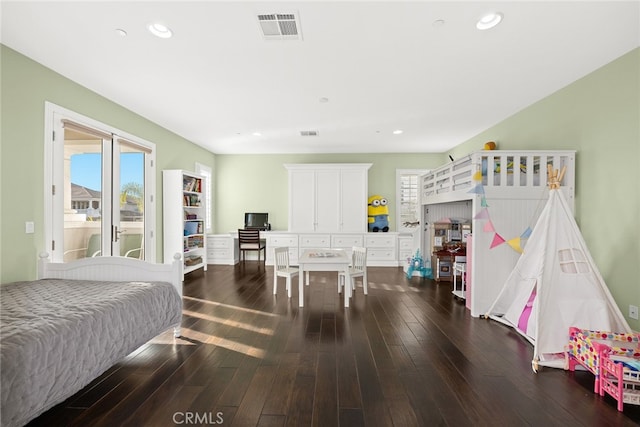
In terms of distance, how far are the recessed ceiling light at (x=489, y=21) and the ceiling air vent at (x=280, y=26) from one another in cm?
145

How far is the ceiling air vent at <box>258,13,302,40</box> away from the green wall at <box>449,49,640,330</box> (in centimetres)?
312

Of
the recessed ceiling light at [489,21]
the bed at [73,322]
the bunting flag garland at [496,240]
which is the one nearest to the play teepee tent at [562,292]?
the bunting flag garland at [496,240]

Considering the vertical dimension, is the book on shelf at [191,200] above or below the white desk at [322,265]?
above

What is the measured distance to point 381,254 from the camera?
6.79m

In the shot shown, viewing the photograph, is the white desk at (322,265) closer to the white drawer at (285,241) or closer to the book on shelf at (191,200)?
the white drawer at (285,241)

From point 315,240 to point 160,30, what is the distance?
5015mm

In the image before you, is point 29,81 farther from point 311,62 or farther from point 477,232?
point 477,232

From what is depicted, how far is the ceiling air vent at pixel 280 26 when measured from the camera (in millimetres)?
2340

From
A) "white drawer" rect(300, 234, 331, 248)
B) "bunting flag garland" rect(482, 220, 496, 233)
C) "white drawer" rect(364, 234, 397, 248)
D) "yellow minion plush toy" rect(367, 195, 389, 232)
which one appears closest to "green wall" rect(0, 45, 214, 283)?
"white drawer" rect(300, 234, 331, 248)

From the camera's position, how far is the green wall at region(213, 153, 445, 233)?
7469 mm

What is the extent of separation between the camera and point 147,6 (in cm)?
222

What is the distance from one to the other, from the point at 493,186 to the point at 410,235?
3371 mm

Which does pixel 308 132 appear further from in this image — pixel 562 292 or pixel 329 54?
pixel 562 292

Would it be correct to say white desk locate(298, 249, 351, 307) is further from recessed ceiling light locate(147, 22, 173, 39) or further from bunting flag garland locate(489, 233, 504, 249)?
recessed ceiling light locate(147, 22, 173, 39)
